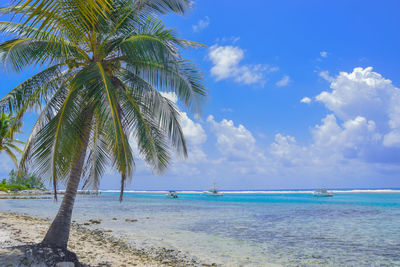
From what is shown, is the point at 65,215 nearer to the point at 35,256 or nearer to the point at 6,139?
the point at 35,256

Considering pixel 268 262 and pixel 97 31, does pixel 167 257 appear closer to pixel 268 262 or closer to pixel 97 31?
pixel 268 262

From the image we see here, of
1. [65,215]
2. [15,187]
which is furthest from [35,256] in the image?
[15,187]

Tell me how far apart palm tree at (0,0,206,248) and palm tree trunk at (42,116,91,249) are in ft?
0.07

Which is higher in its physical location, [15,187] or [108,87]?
[108,87]

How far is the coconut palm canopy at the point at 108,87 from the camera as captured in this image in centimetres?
631

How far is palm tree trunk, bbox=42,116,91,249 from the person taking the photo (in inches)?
269

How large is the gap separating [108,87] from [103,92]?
240 millimetres

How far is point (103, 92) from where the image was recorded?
20.8ft

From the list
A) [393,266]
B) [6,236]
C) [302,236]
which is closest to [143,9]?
[6,236]

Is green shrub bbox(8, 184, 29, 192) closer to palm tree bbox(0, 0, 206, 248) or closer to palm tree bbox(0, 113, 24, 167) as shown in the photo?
palm tree bbox(0, 113, 24, 167)

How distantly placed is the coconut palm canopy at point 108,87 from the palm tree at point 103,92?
0.02 m

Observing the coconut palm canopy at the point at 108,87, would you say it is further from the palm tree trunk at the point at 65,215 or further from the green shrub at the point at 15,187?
the green shrub at the point at 15,187

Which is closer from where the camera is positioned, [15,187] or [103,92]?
[103,92]

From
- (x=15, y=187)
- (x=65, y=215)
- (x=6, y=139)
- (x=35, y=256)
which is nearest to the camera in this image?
(x=35, y=256)
